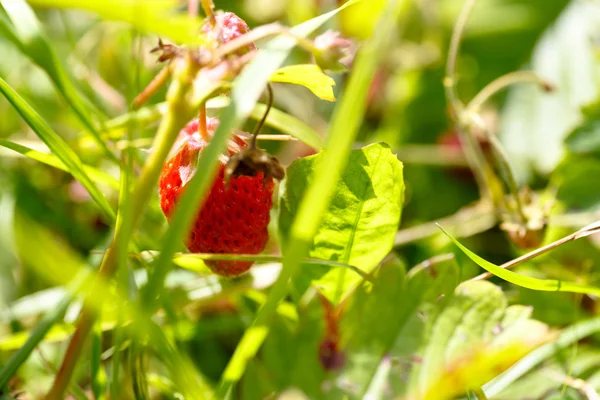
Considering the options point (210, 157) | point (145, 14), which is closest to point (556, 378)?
point (210, 157)

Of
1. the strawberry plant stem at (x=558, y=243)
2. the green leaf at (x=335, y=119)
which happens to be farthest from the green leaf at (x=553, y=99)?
the green leaf at (x=335, y=119)

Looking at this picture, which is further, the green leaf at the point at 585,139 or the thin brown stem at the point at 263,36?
the green leaf at the point at 585,139

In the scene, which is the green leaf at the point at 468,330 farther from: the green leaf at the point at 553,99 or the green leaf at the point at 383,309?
the green leaf at the point at 553,99

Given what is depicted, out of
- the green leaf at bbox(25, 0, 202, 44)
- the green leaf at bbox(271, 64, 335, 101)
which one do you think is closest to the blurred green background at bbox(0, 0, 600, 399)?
the green leaf at bbox(271, 64, 335, 101)

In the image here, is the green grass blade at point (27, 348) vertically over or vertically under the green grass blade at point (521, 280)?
under

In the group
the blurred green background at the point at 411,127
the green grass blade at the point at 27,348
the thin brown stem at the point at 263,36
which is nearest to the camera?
the thin brown stem at the point at 263,36

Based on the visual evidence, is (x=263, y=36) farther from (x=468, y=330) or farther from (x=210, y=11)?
(x=468, y=330)

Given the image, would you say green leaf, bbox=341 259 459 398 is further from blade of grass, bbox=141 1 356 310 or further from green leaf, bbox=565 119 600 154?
green leaf, bbox=565 119 600 154
